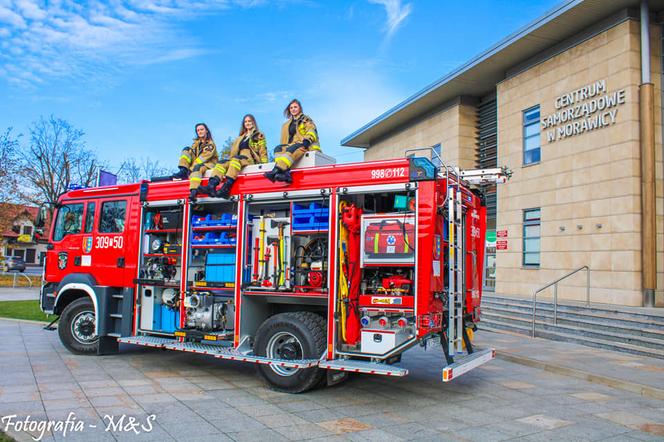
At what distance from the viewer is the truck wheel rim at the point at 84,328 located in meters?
9.25

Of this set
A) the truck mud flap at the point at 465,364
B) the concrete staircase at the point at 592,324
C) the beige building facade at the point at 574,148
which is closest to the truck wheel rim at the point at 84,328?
the truck mud flap at the point at 465,364

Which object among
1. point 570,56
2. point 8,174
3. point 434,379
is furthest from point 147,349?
point 8,174

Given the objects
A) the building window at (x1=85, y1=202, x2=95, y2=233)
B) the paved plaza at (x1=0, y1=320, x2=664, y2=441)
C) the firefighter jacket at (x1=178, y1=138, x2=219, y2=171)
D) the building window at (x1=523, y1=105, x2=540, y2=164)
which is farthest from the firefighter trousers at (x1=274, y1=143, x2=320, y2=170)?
the building window at (x1=523, y1=105, x2=540, y2=164)

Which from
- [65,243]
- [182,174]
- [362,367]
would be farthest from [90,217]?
[362,367]

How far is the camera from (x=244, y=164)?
8016mm

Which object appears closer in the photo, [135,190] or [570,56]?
[135,190]

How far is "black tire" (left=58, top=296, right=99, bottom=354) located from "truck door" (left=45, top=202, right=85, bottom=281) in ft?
2.21

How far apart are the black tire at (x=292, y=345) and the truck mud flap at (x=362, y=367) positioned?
0.85 ft

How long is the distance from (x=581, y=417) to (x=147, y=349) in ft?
24.6

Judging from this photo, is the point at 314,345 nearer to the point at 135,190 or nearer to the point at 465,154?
the point at 135,190

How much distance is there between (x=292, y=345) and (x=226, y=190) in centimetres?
244

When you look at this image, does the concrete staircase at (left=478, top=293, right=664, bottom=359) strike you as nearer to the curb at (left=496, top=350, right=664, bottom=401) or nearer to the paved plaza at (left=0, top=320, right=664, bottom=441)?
the paved plaza at (left=0, top=320, right=664, bottom=441)

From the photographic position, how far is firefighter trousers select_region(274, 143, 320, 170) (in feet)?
24.0

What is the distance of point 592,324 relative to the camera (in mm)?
12008
